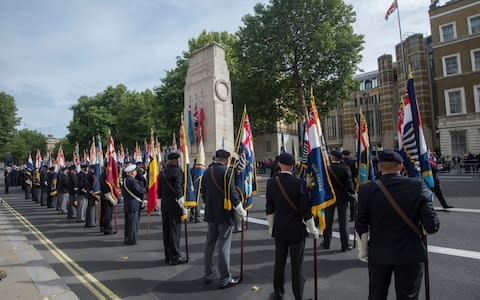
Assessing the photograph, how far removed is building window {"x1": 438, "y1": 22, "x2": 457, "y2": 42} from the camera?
32.8 meters

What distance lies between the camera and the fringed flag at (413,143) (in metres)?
4.50

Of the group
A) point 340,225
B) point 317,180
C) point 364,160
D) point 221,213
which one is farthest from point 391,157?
point 364,160

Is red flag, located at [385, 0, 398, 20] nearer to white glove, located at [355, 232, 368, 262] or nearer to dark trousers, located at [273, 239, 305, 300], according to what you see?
dark trousers, located at [273, 239, 305, 300]

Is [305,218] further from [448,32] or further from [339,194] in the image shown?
[448,32]

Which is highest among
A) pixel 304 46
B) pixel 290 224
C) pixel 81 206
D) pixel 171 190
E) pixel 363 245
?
pixel 304 46

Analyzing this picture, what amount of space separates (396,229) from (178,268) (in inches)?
169

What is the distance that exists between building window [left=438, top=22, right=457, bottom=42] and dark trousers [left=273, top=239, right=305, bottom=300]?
36.3m

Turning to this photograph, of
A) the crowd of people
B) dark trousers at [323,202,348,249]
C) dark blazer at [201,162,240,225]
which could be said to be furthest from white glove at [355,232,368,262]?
dark trousers at [323,202,348,249]

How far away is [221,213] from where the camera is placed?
18.0 feet

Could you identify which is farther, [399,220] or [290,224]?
[290,224]

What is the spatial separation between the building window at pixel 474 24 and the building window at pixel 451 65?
228cm

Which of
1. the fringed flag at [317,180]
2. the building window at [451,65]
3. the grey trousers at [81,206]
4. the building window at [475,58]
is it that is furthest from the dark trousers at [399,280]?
the building window at [451,65]

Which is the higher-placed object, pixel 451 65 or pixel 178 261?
pixel 451 65

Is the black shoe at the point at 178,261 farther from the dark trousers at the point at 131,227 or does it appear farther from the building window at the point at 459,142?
the building window at the point at 459,142
